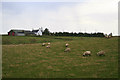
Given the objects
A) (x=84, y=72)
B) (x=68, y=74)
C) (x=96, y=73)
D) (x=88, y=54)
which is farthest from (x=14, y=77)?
(x=88, y=54)

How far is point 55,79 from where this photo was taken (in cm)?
1246

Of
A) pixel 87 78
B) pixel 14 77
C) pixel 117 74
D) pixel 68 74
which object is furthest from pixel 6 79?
pixel 117 74

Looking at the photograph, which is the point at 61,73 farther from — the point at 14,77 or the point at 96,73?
the point at 14,77

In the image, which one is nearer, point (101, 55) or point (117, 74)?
point (117, 74)

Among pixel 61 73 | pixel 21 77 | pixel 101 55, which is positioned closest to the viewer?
pixel 21 77

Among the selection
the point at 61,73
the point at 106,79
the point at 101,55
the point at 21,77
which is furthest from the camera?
the point at 101,55

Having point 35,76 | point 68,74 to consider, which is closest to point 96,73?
point 68,74

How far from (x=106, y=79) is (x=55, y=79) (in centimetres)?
510

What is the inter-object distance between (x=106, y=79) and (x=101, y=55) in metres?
11.9

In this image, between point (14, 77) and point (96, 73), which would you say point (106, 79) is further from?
point (14, 77)

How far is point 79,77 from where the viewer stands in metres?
12.8

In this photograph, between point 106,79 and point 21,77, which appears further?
point 21,77

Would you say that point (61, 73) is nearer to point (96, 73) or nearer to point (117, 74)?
point (96, 73)

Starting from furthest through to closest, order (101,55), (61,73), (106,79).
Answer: (101,55)
(61,73)
(106,79)
